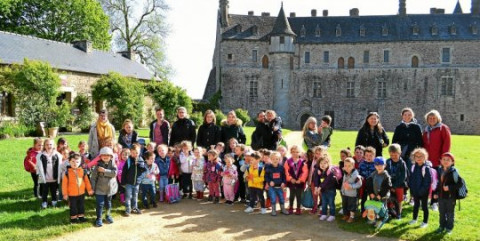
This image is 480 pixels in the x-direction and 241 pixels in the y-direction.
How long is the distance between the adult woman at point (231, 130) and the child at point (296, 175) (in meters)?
1.86

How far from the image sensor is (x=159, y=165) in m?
8.38

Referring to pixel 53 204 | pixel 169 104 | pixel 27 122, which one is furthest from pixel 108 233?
pixel 169 104

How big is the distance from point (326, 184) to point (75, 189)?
15.0 ft

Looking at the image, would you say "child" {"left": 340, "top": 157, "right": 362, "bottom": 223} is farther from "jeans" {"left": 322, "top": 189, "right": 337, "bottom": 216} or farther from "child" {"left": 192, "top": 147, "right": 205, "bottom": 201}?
"child" {"left": 192, "top": 147, "right": 205, "bottom": 201}

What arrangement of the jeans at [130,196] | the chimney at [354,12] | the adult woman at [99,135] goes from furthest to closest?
the chimney at [354,12] < the adult woman at [99,135] < the jeans at [130,196]

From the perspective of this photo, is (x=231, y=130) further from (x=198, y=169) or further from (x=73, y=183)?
(x=73, y=183)

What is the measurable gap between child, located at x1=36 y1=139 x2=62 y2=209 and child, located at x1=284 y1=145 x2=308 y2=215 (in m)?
4.57

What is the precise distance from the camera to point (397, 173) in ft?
23.1

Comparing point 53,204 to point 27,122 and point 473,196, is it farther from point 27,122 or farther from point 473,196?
point 27,122

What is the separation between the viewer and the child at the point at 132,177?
749 centimetres

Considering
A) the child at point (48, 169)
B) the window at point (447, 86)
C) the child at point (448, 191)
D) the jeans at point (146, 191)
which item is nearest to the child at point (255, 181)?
the jeans at point (146, 191)


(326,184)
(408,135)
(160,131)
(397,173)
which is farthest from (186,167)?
(408,135)

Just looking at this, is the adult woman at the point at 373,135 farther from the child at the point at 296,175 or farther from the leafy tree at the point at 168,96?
the leafy tree at the point at 168,96

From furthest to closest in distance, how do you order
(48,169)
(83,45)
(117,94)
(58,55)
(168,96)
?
(83,45)
(168,96)
(58,55)
(117,94)
(48,169)
